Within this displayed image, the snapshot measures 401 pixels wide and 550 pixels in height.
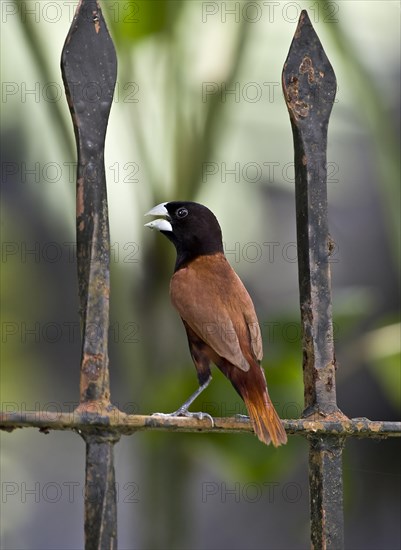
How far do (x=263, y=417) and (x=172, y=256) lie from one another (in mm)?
1072

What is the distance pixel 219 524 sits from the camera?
3.37 metres

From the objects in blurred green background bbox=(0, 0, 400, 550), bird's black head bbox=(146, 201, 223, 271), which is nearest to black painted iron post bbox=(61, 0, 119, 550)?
bird's black head bbox=(146, 201, 223, 271)

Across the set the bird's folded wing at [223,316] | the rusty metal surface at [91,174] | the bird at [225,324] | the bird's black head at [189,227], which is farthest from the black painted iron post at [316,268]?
the bird's black head at [189,227]

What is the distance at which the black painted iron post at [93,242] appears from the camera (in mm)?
1760

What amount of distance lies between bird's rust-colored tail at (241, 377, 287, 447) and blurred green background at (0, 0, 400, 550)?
78 cm

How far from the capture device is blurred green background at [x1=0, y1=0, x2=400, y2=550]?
3.12 m

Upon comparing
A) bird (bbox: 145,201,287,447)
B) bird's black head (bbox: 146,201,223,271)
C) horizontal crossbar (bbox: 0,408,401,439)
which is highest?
bird's black head (bbox: 146,201,223,271)

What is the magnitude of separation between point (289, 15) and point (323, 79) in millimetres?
1501

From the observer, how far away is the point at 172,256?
3.09m

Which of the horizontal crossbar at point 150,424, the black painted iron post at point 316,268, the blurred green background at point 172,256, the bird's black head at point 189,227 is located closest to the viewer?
Answer: the horizontal crossbar at point 150,424

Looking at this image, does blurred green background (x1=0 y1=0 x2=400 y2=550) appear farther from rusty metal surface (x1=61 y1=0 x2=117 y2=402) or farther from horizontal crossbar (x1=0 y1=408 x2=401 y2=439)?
rusty metal surface (x1=61 y1=0 x2=117 y2=402)

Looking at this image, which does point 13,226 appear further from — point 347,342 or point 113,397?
point 347,342

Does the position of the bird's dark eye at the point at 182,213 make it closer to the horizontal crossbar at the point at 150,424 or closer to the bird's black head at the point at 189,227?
the bird's black head at the point at 189,227

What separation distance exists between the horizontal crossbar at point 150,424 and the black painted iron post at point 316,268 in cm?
2
